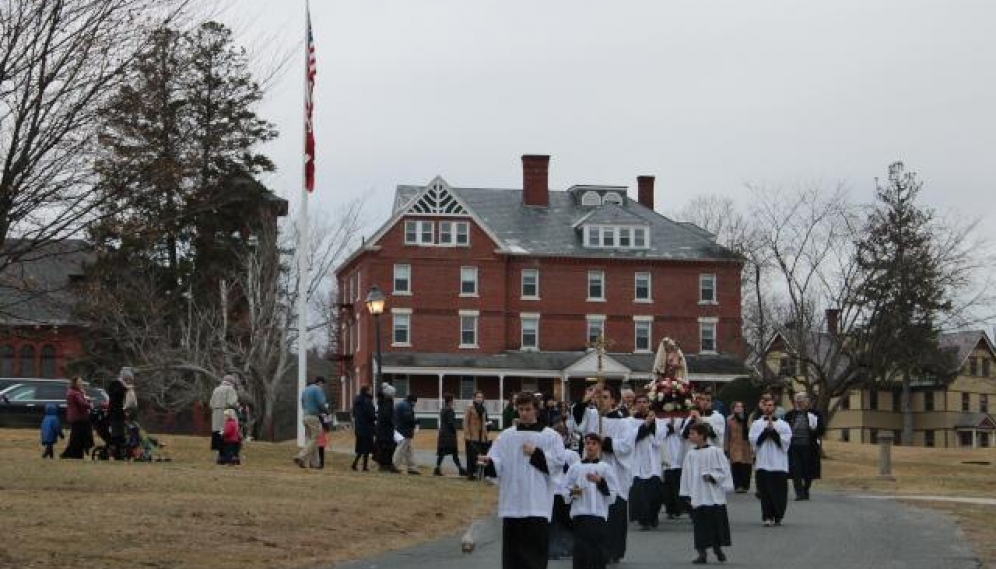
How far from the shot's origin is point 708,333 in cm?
8288

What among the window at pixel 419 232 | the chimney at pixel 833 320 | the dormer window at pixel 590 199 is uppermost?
the dormer window at pixel 590 199

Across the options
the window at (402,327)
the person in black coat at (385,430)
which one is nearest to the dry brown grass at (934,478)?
the person in black coat at (385,430)

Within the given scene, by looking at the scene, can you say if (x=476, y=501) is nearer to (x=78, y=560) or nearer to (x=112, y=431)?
(x=112, y=431)

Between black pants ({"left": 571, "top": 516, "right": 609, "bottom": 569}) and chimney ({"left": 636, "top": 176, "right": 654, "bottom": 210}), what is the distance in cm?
7434

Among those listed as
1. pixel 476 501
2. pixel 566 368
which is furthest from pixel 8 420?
pixel 566 368

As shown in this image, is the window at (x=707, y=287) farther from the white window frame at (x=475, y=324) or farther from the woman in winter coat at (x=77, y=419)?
the woman in winter coat at (x=77, y=419)

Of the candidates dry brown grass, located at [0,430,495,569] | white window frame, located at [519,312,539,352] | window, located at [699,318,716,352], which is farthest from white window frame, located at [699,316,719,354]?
dry brown grass, located at [0,430,495,569]

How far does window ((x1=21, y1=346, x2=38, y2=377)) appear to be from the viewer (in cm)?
8500

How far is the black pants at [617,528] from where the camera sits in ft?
60.2

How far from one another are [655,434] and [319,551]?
723cm

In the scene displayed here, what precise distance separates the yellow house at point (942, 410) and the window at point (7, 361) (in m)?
48.1

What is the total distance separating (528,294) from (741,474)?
49502 millimetres

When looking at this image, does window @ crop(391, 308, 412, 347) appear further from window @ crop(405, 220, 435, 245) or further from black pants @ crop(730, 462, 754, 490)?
black pants @ crop(730, 462, 754, 490)

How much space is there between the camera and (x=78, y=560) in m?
16.7
